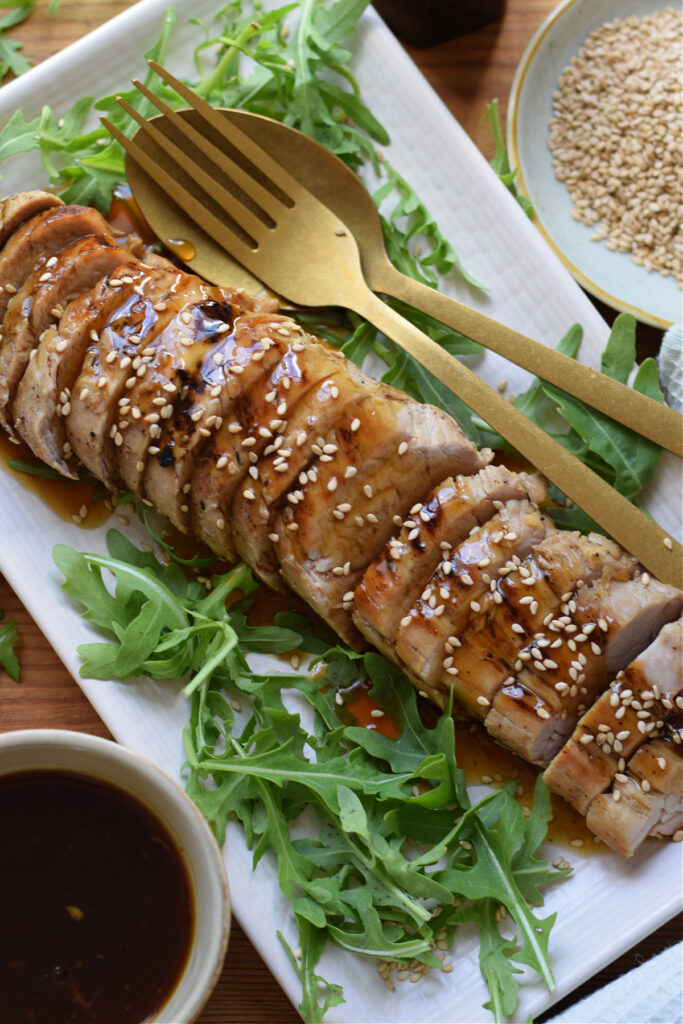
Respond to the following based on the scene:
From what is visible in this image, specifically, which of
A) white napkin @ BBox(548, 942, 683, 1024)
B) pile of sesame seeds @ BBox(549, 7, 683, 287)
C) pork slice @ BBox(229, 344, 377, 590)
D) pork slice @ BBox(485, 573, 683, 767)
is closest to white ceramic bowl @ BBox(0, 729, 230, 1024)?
pork slice @ BBox(229, 344, 377, 590)

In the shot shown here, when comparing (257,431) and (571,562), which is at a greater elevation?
(257,431)

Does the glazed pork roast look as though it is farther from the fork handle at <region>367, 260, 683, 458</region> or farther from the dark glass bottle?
the dark glass bottle

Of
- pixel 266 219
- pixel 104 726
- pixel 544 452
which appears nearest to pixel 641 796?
pixel 544 452

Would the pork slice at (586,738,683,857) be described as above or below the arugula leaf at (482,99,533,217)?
below

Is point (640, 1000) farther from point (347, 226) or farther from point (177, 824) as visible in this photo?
point (347, 226)

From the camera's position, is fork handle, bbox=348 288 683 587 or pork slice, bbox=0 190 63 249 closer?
fork handle, bbox=348 288 683 587

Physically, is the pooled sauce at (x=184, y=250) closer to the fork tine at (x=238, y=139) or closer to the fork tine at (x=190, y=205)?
the fork tine at (x=190, y=205)

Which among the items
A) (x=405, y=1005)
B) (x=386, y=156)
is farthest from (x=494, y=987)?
(x=386, y=156)

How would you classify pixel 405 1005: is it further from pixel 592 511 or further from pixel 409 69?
pixel 409 69
